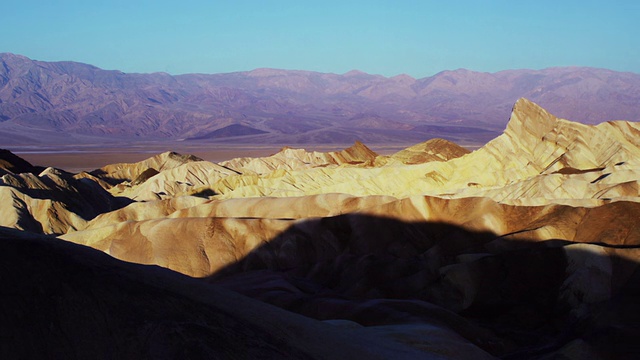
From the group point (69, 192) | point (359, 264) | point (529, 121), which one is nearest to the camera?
point (359, 264)

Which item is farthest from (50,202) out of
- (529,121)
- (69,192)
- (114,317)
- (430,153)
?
(430,153)

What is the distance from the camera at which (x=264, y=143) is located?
178m

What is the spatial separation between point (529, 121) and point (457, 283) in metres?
28.0

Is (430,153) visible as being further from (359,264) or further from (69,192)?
(359,264)

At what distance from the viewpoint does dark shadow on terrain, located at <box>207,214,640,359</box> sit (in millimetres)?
18500

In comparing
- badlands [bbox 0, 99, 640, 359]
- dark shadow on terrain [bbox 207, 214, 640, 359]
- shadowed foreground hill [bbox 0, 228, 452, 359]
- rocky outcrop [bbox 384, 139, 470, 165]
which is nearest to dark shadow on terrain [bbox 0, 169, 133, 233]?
badlands [bbox 0, 99, 640, 359]

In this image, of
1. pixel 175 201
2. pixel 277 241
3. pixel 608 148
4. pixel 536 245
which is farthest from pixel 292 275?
pixel 608 148

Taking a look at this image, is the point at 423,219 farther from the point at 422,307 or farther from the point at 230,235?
the point at 422,307

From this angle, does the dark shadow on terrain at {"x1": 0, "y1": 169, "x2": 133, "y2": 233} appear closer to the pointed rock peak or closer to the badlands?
the badlands

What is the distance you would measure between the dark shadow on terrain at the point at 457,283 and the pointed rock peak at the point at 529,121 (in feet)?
68.4

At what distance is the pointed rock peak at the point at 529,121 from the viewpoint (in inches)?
1882

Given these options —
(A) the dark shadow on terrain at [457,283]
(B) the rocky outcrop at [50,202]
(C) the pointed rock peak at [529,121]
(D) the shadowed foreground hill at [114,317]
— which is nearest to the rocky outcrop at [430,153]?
(C) the pointed rock peak at [529,121]

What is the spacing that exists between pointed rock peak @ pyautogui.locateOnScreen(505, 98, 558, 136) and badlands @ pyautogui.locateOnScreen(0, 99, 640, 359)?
0.30ft

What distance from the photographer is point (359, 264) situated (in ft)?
82.3
